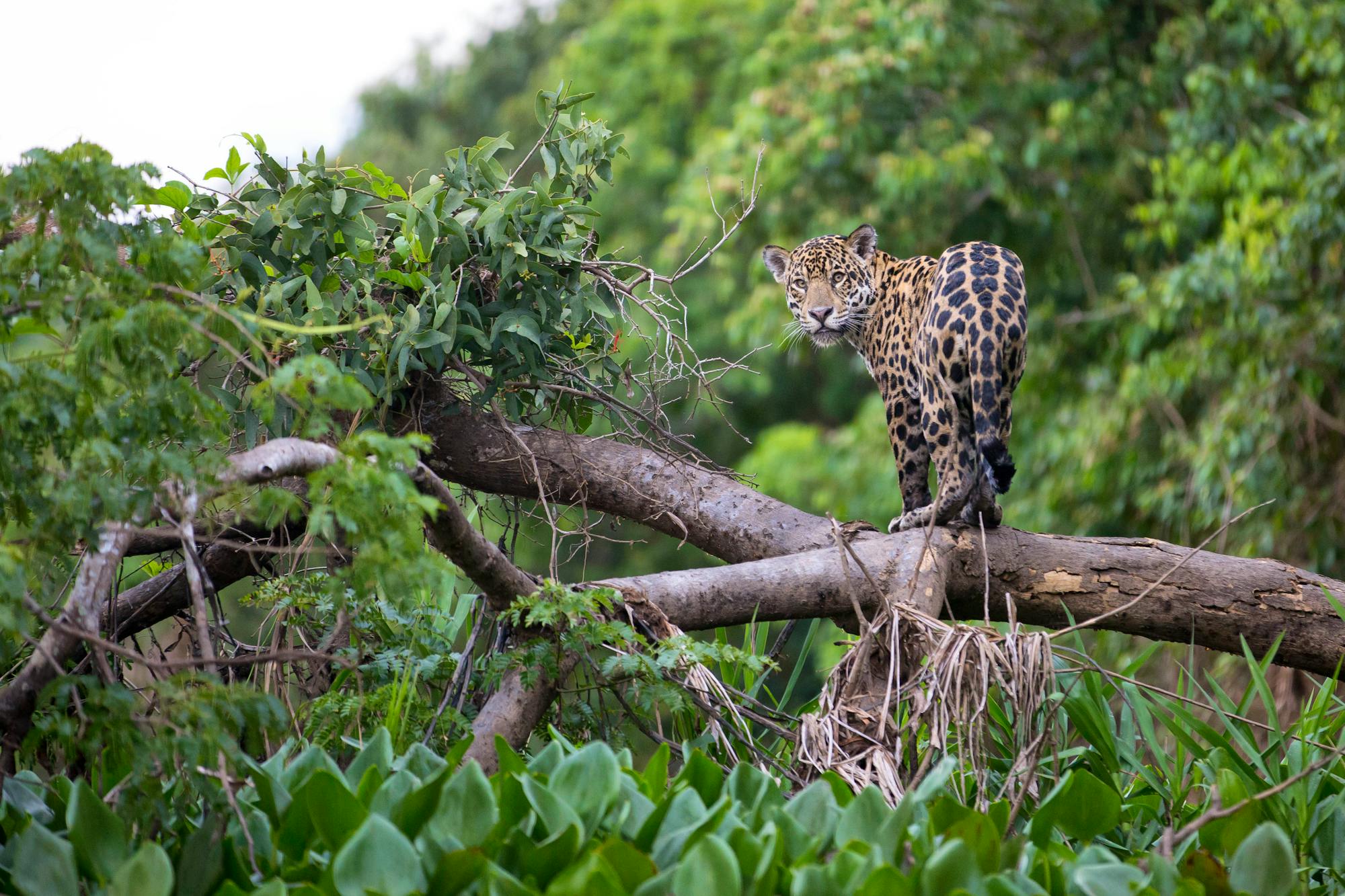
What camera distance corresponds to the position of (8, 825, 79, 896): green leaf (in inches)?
96.7

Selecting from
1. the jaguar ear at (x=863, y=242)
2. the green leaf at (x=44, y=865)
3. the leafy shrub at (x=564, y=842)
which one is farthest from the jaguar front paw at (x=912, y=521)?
the green leaf at (x=44, y=865)

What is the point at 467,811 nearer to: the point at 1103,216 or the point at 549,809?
the point at 549,809

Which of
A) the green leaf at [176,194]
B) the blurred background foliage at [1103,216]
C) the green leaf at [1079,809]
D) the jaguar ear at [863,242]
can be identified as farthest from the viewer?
the blurred background foliage at [1103,216]

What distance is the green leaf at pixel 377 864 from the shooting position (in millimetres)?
2363

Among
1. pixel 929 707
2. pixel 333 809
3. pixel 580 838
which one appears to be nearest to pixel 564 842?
pixel 580 838

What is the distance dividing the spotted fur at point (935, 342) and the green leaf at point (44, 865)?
2599 mm

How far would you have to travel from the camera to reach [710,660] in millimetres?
3525

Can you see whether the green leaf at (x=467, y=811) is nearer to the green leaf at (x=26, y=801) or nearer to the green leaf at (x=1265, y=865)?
the green leaf at (x=26, y=801)

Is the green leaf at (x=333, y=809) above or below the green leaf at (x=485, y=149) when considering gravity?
below

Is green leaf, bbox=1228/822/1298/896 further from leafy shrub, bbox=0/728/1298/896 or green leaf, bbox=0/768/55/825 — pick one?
green leaf, bbox=0/768/55/825

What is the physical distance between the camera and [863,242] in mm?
5707

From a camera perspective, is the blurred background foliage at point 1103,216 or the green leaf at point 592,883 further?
the blurred background foliage at point 1103,216

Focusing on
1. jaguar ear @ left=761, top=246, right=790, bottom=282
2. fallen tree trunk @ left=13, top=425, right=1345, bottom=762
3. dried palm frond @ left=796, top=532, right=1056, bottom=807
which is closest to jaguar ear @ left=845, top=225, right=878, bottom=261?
jaguar ear @ left=761, top=246, right=790, bottom=282

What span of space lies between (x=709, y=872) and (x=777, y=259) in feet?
13.6
